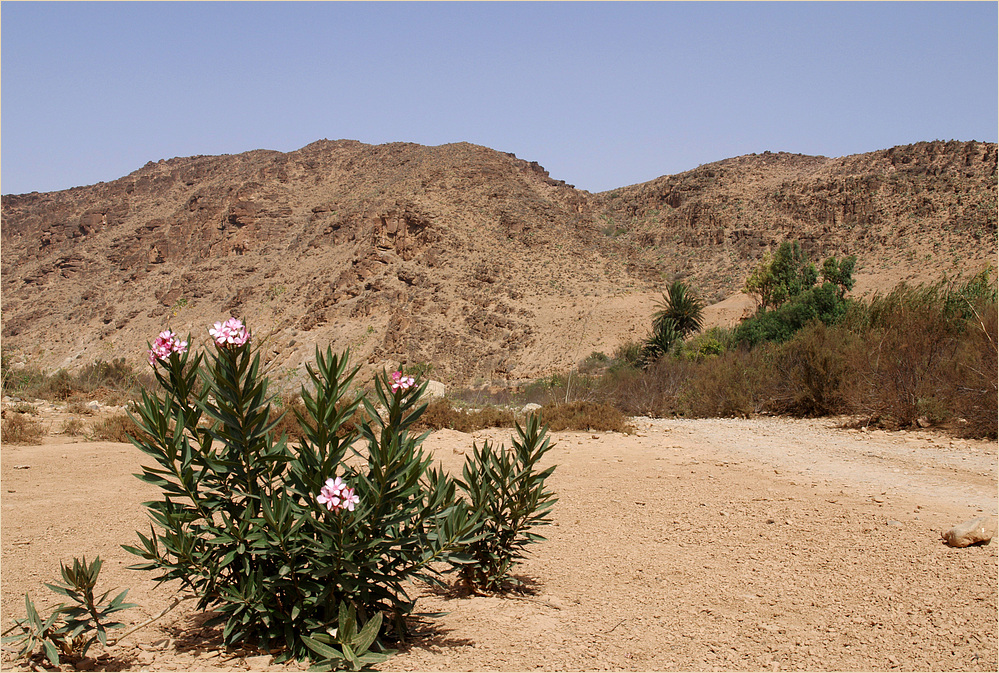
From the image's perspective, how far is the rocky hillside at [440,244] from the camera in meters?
42.6

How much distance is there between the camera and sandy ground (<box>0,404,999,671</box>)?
3186 millimetres

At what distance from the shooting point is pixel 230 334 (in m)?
2.78

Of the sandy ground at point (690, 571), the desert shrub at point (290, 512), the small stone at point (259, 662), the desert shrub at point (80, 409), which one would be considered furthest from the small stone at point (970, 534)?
the desert shrub at point (80, 409)

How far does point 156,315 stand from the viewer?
52719 millimetres

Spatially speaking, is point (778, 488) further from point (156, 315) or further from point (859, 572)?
point (156, 315)

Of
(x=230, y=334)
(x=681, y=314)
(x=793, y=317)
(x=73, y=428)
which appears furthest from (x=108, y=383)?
(x=793, y=317)

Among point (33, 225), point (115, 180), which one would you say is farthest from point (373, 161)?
point (33, 225)

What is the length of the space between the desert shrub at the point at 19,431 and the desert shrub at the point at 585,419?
7.34 m

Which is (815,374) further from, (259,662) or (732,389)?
(259,662)

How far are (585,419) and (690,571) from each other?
24.4 ft

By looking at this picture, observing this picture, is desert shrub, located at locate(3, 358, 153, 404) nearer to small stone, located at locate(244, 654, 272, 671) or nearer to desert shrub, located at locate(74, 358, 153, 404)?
desert shrub, located at locate(74, 358, 153, 404)

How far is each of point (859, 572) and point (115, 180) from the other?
90060 millimetres

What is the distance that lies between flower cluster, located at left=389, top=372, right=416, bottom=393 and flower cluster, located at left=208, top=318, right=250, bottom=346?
0.60 metres

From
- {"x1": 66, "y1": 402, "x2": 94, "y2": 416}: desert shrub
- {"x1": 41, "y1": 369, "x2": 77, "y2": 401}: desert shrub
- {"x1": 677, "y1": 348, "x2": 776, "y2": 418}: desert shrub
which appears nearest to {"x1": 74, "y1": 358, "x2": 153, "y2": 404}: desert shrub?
{"x1": 41, "y1": 369, "x2": 77, "y2": 401}: desert shrub
